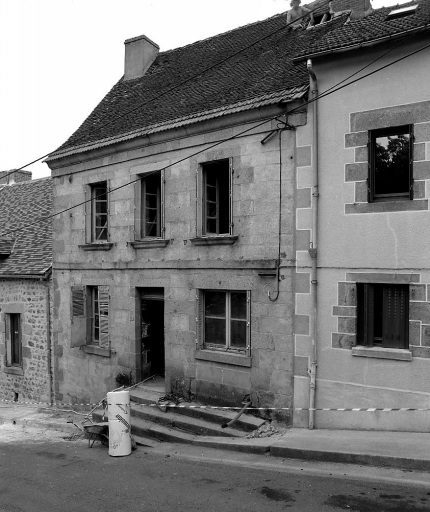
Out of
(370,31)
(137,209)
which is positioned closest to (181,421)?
(137,209)

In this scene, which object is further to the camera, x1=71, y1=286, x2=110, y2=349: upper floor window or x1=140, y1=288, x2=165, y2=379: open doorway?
x1=71, y1=286, x2=110, y2=349: upper floor window

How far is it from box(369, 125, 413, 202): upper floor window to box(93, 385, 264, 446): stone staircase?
180 inches

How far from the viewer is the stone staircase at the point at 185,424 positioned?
32.2ft

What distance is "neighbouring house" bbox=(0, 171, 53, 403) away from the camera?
14883 mm

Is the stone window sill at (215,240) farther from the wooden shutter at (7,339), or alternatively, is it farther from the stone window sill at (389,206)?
the wooden shutter at (7,339)

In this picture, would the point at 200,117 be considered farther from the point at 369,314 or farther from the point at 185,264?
the point at 369,314

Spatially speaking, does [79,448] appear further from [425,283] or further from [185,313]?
[425,283]

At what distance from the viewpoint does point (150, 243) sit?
1205cm

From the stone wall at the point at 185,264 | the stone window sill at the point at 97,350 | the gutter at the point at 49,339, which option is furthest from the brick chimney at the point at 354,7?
the gutter at the point at 49,339

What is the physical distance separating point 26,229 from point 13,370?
4.51m

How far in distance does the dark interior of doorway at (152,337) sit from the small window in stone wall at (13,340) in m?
5.00

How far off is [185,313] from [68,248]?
14.3ft

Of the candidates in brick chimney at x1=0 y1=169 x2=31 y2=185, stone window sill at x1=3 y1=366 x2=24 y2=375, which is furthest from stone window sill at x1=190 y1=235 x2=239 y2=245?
brick chimney at x1=0 y1=169 x2=31 y2=185

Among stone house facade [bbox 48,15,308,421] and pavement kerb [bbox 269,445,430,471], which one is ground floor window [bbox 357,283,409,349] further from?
pavement kerb [bbox 269,445,430,471]
